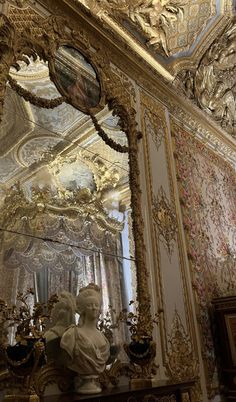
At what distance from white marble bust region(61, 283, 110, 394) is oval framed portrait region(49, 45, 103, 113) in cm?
227

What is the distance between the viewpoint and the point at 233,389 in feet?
15.6

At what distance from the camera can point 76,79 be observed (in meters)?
4.47

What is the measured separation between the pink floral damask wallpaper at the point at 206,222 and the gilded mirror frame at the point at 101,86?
1.25m

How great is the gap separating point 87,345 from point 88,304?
0.32 meters

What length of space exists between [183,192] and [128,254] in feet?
6.58

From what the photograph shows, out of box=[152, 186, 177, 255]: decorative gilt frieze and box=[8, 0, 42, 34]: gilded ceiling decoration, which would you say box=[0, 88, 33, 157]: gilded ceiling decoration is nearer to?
box=[8, 0, 42, 34]: gilded ceiling decoration

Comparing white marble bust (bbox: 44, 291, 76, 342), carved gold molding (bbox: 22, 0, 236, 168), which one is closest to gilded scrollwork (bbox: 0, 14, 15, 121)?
carved gold molding (bbox: 22, 0, 236, 168)

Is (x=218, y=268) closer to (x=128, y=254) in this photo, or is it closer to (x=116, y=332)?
(x=128, y=254)

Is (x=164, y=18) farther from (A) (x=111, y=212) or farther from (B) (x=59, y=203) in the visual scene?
(B) (x=59, y=203)

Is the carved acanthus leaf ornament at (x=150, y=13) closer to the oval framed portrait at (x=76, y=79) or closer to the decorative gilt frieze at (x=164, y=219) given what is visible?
the oval framed portrait at (x=76, y=79)

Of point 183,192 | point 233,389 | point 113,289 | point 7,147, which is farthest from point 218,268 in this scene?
point 7,147

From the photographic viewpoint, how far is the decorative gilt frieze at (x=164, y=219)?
4.88m

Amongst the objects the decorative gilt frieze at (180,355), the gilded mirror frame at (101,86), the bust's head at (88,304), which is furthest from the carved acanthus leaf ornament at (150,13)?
the decorative gilt frieze at (180,355)

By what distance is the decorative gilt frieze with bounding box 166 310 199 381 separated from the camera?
13.5 ft
